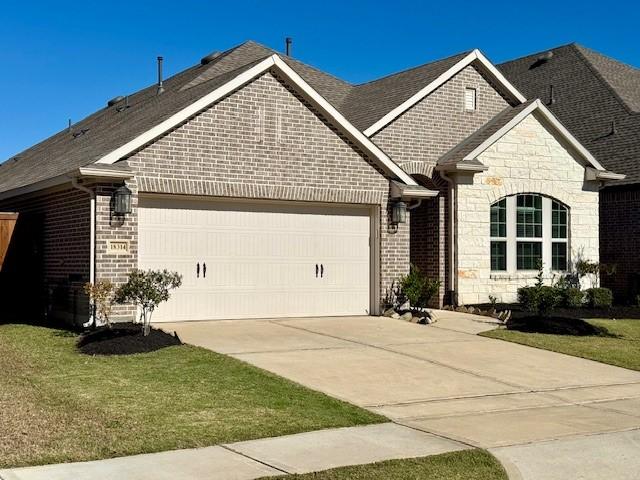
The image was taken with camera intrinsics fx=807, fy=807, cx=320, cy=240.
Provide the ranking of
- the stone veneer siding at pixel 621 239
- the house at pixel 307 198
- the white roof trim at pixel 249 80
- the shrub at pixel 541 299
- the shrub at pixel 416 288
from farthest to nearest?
the stone veneer siding at pixel 621 239, the shrub at pixel 416 288, the shrub at pixel 541 299, the house at pixel 307 198, the white roof trim at pixel 249 80

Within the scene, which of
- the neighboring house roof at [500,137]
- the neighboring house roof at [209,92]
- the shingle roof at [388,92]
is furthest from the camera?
the shingle roof at [388,92]

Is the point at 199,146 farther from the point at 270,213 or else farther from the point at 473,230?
the point at 473,230

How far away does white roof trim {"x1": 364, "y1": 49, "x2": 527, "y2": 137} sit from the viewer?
20.2 m

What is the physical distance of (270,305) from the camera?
55.0 ft

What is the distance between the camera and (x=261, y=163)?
637 inches

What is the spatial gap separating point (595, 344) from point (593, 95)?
14401 millimetres

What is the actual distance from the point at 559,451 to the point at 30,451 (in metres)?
4.55

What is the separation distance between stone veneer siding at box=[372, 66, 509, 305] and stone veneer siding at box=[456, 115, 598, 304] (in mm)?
490

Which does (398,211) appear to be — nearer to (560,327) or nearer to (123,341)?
(560,327)

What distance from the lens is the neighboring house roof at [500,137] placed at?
65.3 feet

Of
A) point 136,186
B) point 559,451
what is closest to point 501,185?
point 136,186

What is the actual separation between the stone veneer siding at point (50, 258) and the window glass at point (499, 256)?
10475 mm

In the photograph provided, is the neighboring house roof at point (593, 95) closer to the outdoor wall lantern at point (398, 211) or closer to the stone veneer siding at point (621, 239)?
the stone veneer siding at point (621, 239)

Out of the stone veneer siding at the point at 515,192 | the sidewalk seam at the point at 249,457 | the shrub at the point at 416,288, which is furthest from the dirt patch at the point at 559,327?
the sidewalk seam at the point at 249,457
